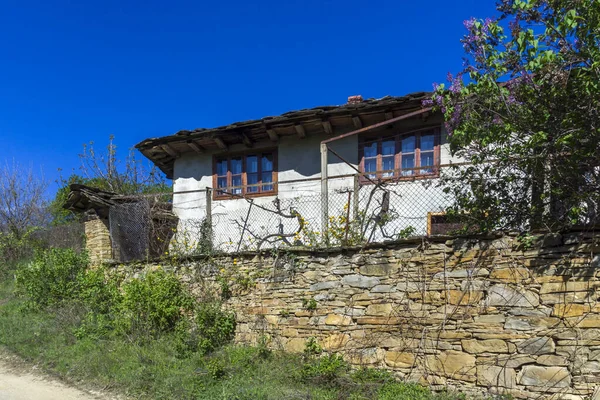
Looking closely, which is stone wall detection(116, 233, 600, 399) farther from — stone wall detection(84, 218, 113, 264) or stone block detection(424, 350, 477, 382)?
stone wall detection(84, 218, 113, 264)

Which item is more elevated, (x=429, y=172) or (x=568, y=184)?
(x=429, y=172)

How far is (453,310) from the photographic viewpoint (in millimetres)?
5344

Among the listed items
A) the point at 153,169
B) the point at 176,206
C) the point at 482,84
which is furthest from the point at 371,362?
the point at 153,169

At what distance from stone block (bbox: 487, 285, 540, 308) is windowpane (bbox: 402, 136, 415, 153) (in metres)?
4.94

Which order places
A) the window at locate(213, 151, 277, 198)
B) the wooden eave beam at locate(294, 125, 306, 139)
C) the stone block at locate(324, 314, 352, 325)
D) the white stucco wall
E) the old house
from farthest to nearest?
the window at locate(213, 151, 277, 198) < the wooden eave beam at locate(294, 125, 306, 139) < the white stucco wall < the old house < the stone block at locate(324, 314, 352, 325)

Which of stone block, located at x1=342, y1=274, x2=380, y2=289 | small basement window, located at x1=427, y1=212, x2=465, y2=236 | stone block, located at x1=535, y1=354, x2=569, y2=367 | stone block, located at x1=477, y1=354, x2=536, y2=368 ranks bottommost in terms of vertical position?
stone block, located at x1=477, y1=354, x2=536, y2=368

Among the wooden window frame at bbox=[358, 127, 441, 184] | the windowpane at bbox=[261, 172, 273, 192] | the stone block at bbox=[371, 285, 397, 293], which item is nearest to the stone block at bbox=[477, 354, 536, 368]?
the stone block at bbox=[371, 285, 397, 293]

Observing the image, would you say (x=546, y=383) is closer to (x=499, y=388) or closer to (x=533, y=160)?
(x=499, y=388)

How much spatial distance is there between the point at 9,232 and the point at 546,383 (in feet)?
58.9

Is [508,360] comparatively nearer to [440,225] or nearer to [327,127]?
[440,225]

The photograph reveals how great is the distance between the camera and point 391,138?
9.70 metres

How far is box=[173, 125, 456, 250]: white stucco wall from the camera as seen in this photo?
8.30m

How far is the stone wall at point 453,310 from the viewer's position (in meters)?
4.64

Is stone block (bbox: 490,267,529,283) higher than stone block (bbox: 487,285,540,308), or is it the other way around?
stone block (bbox: 490,267,529,283)
